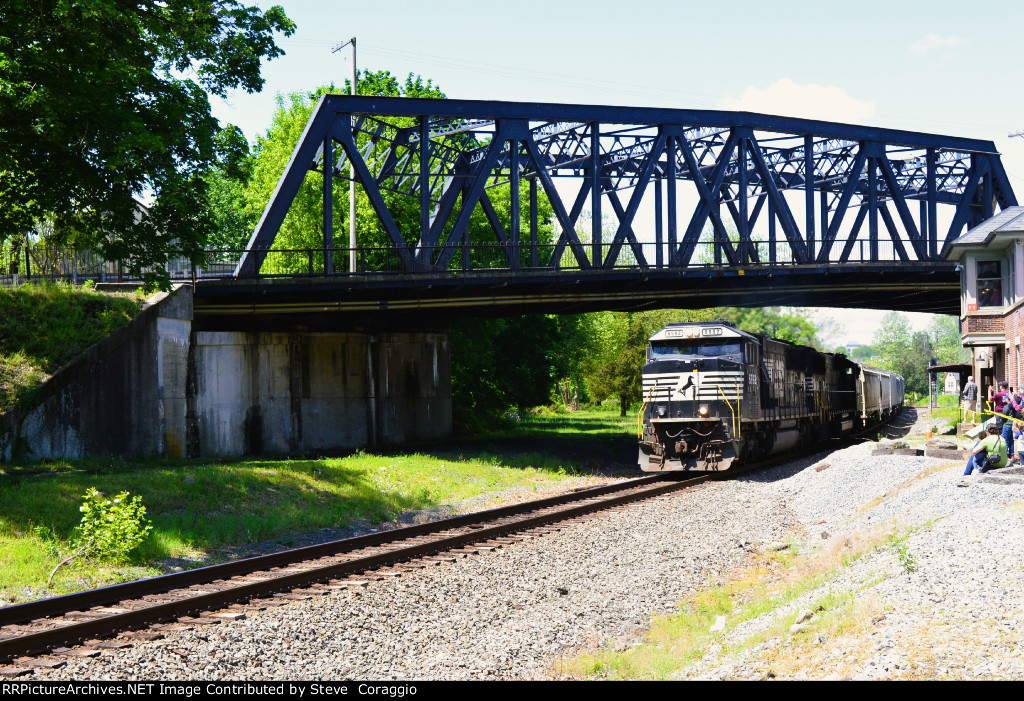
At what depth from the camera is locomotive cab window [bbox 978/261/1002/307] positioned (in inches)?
Result: 1468

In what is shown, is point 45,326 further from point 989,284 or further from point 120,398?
point 989,284

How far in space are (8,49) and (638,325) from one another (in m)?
54.3

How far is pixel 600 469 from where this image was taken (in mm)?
29141

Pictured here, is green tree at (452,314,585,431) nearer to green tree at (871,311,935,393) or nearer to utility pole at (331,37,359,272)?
utility pole at (331,37,359,272)

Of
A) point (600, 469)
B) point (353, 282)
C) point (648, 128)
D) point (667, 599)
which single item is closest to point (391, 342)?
point (353, 282)

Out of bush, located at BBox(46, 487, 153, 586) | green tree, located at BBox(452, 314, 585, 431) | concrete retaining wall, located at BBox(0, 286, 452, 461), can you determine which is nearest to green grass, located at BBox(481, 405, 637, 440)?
green tree, located at BBox(452, 314, 585, 431)

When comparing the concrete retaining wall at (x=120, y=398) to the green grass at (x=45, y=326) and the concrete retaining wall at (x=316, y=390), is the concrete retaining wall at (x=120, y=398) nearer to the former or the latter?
the green grass at (x=45, y=326)

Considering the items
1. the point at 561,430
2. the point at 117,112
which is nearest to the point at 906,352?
the point at 561,430

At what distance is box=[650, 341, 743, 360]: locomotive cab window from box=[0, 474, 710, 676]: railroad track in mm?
8972

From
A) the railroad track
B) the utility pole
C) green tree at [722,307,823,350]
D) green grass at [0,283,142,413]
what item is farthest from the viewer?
green tree at [722,307,823,350]

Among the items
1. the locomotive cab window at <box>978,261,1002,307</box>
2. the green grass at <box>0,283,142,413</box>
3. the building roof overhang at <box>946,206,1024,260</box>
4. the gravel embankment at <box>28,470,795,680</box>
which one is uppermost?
the building roof overhang at <box>946,206,1024,260</box>

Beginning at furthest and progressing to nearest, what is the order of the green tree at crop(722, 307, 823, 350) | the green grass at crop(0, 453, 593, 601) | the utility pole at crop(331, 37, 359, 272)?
the green tree at crop(722, 307, 823, 350) → the utility pole at crop(331, 37, 359, 272) → the green grass at crop(0, 453, 593, 601)

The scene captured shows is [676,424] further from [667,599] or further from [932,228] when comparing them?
[932,228]

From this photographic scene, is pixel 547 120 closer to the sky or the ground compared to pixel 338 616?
closer to the sky
